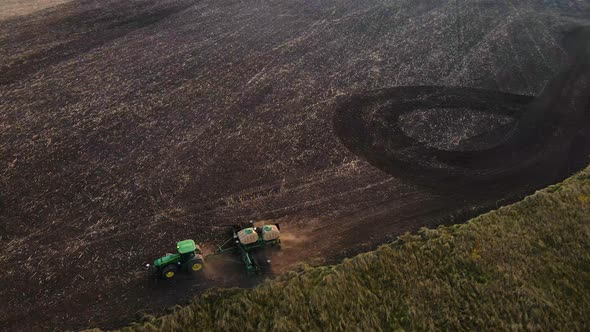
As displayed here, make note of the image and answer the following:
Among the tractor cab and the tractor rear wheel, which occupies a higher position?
the tractor cab

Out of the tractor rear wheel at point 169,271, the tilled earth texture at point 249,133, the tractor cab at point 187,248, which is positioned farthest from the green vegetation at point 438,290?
the tractor cab at point 187,248

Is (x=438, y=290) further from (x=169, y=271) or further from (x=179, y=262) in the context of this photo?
(x=169, y=271)

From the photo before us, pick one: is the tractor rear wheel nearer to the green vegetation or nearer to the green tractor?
the green tractor

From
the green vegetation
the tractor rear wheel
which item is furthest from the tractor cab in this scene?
the green vegetation

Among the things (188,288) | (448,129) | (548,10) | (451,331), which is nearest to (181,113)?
(188,288)

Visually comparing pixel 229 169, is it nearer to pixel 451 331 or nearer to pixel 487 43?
pixel 451 331

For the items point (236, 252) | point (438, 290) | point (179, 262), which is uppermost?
point (179, 262)

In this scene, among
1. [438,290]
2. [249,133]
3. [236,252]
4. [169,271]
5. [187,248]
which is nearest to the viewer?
[438,290]

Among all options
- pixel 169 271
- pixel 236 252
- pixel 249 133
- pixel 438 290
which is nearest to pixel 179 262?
pixel 169 271
